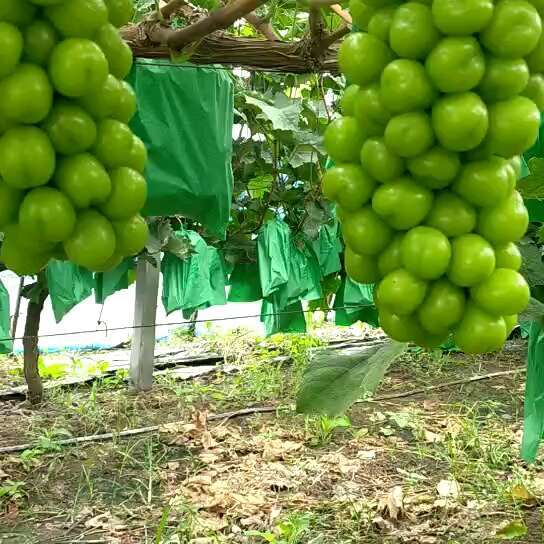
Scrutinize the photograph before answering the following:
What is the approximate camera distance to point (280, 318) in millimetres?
3736

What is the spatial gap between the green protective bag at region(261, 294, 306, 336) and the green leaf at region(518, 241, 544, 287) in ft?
7.19

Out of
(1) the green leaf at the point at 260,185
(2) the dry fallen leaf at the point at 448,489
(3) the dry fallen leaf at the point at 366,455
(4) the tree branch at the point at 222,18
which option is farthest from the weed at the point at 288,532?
(4) the tree branch at the point at 222,18

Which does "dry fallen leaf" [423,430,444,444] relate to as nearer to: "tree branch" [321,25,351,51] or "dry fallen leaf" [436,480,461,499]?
"dry fallen leaf" [436,480,461,499]

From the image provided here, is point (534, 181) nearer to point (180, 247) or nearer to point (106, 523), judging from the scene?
point (106, 523)

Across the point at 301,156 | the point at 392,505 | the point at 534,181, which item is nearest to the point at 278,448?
the point at 392,505

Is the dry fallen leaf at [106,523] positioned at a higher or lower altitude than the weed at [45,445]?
lower

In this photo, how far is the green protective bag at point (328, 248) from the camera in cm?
358

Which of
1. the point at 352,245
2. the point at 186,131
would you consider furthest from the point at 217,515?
the point at 352,245

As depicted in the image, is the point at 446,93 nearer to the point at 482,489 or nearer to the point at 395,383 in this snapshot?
the point at 482,489

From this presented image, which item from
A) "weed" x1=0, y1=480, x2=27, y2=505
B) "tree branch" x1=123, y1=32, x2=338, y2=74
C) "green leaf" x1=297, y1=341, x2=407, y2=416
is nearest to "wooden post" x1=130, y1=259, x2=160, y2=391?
"weed" x1=0, y1=480, x2=27, y2=505

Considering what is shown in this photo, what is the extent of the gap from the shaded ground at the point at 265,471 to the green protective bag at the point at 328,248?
764mm

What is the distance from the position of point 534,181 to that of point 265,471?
7.30 ft

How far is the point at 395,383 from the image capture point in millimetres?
4363

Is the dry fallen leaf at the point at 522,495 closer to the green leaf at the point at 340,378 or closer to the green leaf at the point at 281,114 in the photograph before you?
the green leaf at the point at 281,114
